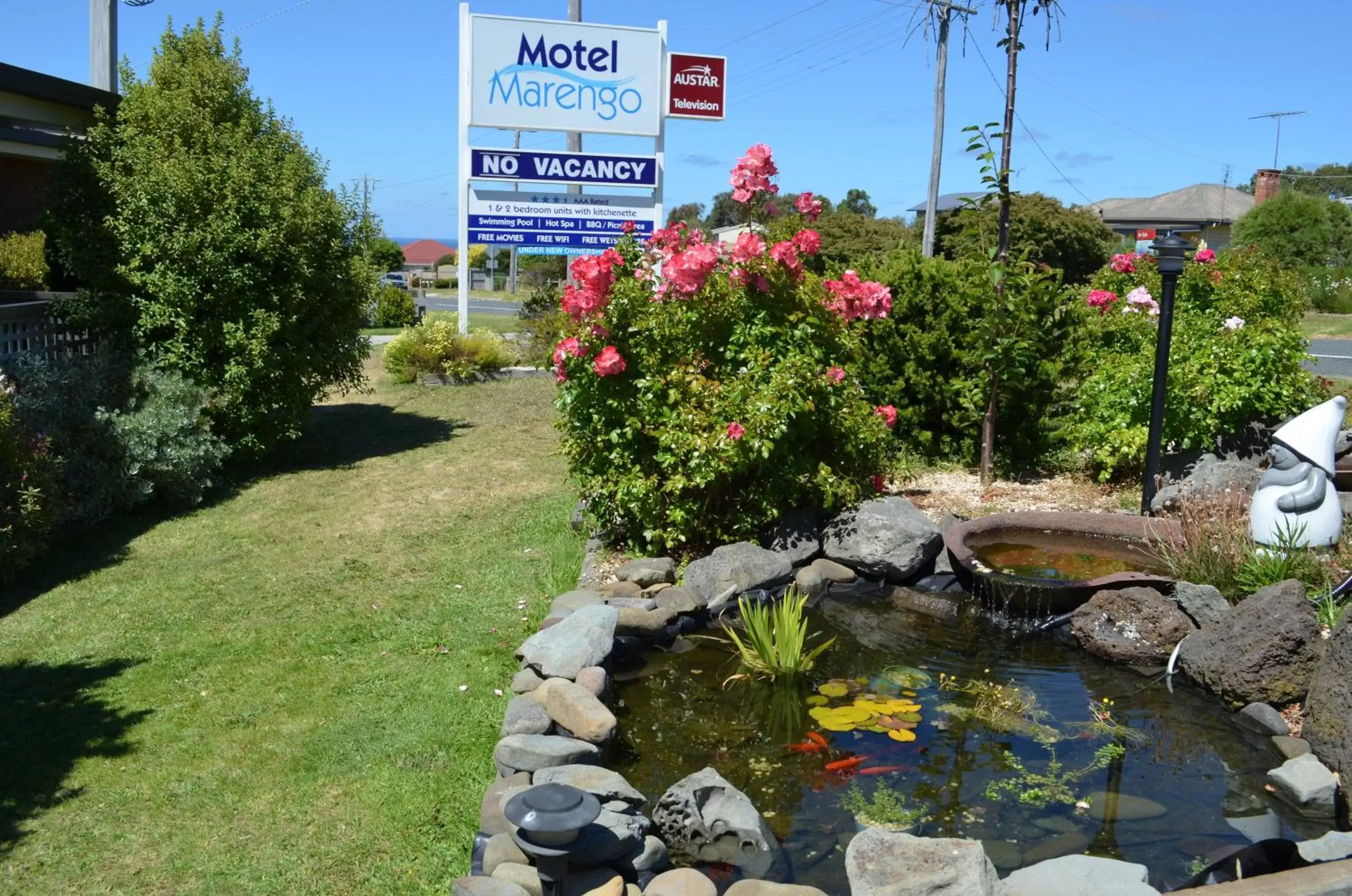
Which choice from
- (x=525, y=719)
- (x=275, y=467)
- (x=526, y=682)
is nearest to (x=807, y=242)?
(x=526, y=682)

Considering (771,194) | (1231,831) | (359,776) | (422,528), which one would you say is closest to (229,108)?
(422,528)

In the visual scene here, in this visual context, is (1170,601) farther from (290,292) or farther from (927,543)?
(290,292)

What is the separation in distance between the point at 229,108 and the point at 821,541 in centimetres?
717

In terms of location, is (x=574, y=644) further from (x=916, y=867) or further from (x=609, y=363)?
(x=916, y=867)

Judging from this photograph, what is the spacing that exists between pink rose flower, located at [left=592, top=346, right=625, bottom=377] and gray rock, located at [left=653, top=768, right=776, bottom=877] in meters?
3.34

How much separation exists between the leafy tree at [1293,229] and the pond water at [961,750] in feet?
117

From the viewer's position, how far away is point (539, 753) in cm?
458

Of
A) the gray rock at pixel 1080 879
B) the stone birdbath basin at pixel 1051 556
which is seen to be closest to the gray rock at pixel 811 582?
the stone birdbath basin at pixel 1051 556

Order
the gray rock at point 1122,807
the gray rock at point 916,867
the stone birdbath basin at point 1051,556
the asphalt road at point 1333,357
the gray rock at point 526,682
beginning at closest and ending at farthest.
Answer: the gray rock at point 916,867
the gray rock at point 1122,807
the gray rock at point 526,682
the stone birdbath basin at point 1051,556
the asphalt road at point 1333,357

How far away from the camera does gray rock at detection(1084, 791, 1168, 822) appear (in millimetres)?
4566

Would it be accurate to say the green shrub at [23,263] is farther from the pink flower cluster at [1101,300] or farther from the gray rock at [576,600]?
the pink flower cluster at [1101,300]

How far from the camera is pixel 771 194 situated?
7.70 meters

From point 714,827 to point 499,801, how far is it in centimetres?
83

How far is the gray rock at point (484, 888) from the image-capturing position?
3.62 metres
